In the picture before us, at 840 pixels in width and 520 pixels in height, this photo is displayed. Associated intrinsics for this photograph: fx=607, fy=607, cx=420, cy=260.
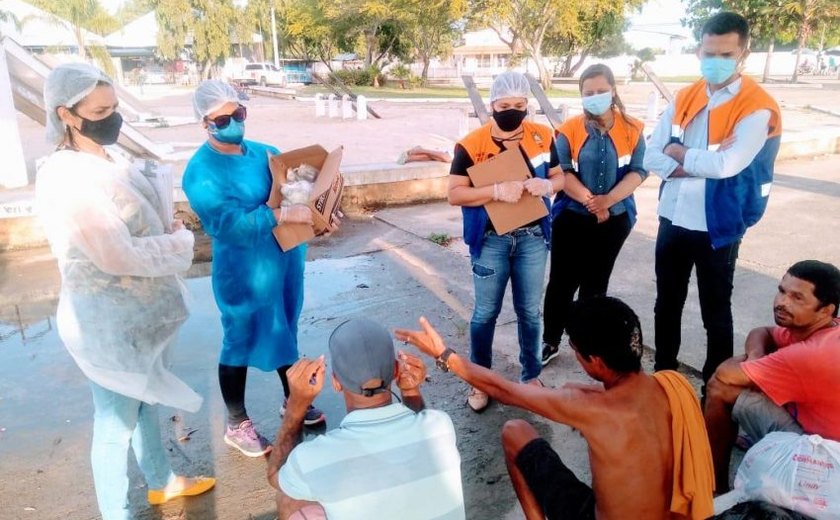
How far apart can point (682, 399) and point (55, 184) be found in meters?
2.12

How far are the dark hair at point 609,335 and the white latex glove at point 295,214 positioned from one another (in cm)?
132

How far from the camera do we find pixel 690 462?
1860mm

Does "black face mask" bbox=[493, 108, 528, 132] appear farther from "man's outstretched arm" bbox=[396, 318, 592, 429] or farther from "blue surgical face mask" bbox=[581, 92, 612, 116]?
A: "man's outstretched arm" bbox=[396, 318, 592, 429]

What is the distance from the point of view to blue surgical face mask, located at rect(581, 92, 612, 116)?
3395mm

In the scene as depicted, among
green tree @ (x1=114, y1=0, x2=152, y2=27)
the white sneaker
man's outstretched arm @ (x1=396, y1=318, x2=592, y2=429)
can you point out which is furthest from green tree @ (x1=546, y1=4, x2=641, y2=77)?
green tree @ (x1=114, y1=0, x2=152, y2=27)

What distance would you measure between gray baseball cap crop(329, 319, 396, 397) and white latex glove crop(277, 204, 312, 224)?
1.11 metres

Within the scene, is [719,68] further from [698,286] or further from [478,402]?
[478,402]

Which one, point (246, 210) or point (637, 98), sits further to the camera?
point (637, 98)

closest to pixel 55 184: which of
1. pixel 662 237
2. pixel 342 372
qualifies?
pixel 342 372

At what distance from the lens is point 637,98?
25.1 metres

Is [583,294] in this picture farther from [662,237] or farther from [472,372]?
[472,372]

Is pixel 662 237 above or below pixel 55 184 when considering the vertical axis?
below

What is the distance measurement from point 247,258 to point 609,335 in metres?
1.66

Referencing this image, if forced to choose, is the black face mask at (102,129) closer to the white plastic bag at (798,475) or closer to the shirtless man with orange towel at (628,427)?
the shirtless man with orange towel at (628,427)
